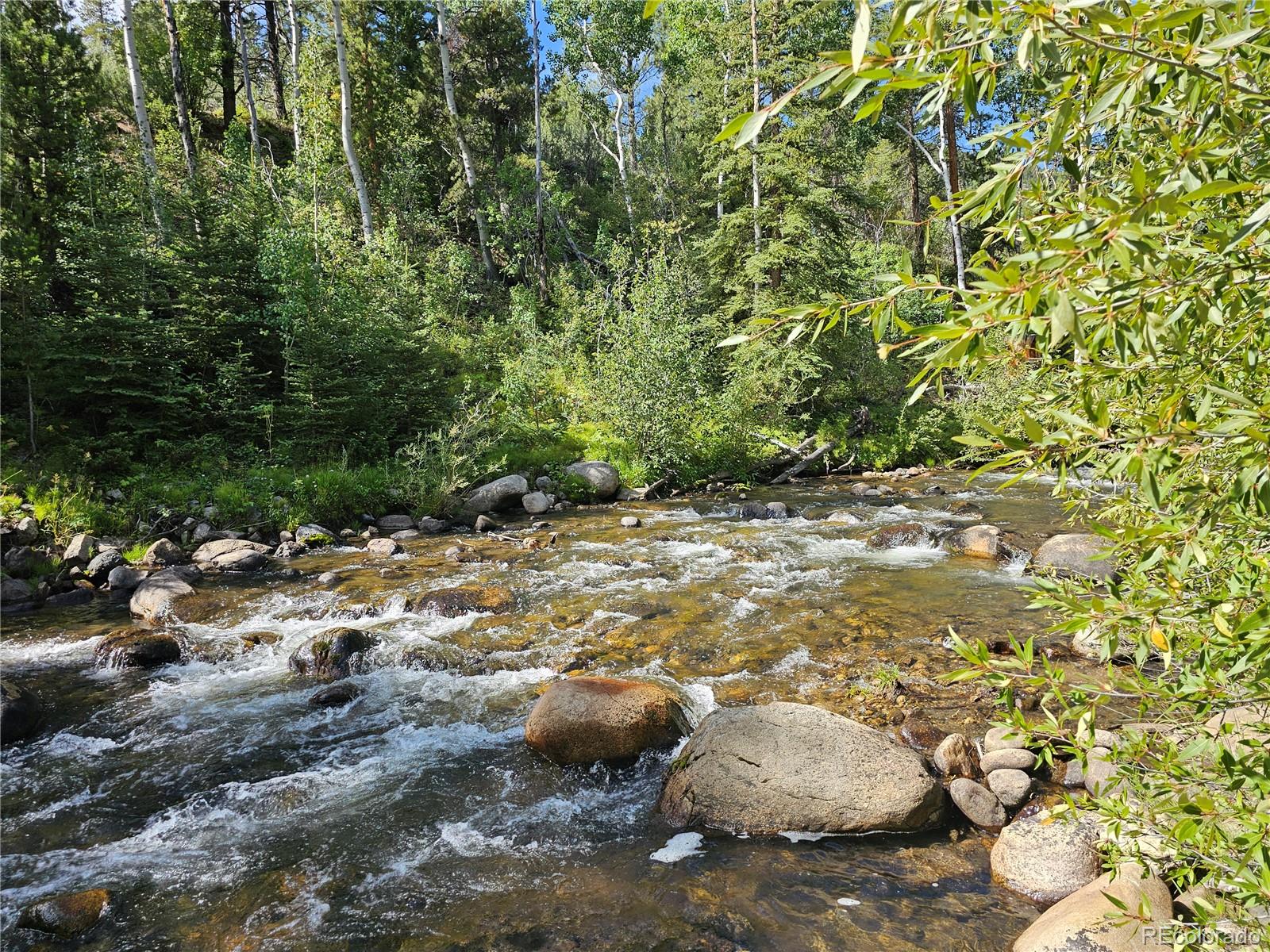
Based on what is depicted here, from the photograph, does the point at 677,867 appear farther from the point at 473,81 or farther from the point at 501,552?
the point at 473,81

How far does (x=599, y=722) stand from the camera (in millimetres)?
5387

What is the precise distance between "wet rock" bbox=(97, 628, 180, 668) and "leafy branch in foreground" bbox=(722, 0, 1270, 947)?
8.33 metres

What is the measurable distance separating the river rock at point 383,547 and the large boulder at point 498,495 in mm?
2778

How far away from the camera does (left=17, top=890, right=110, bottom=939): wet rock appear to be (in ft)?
12.4

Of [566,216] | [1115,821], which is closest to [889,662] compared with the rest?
[1115,821]

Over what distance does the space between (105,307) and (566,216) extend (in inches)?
886

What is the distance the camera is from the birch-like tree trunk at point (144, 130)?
1435 cm

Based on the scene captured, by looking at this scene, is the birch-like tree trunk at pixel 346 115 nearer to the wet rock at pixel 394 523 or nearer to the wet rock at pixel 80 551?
the wet rock at pixel 394 523

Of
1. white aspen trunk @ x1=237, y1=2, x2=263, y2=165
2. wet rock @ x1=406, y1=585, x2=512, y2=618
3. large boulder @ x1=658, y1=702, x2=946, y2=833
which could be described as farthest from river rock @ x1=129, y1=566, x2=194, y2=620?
white aspen trunk @ x1=237, y1=2, x2=263, y2=165

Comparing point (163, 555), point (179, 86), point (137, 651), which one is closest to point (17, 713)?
point (137, 651)

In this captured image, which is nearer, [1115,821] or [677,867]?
[1115,821]

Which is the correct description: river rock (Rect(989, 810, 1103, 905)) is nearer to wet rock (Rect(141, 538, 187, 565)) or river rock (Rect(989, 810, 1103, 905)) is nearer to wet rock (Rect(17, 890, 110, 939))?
wet rock (Rect(17, 890, 110, 939))

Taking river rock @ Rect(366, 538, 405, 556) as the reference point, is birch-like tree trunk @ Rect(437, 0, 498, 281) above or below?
above

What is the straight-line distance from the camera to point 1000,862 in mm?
4035
